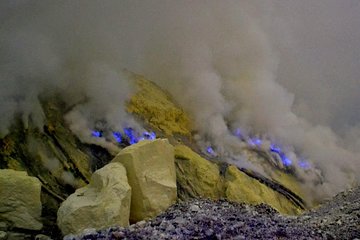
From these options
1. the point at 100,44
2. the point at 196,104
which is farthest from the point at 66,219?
the point at 196,104

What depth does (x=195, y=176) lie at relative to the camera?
8.32 metres

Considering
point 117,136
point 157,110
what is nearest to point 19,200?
point 117,136

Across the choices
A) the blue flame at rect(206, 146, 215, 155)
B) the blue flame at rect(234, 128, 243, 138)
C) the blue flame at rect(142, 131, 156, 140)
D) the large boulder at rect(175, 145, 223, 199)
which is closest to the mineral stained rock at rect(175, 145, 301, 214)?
the large boulder at rect(175, 145, 223, 199)

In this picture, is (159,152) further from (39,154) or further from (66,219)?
(39,154)

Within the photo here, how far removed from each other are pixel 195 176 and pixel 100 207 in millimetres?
3863

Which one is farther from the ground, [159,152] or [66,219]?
[159,152]

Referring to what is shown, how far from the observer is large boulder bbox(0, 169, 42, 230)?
505cm

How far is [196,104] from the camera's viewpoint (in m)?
10.8

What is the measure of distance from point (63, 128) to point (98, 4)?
3.20 m

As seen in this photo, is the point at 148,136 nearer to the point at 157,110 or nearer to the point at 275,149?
the point at 157,110

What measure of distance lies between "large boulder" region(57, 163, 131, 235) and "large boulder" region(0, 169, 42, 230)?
1.78 ft

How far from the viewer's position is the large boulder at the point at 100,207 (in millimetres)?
4617

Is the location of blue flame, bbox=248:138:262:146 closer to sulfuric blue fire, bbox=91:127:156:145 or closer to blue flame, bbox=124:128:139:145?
sulfuric blue fire, bbox=91:127:156:145

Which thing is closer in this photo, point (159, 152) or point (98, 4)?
point (159, 152)
